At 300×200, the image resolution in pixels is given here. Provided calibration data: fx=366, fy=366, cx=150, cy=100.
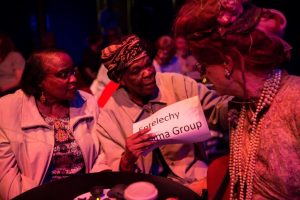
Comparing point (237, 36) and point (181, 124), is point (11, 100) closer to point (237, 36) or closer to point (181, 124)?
point (181, 124)

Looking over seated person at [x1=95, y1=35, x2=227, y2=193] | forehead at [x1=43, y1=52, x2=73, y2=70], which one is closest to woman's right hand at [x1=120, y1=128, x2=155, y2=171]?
seated person at [x1=95, y1=35, x2=227, y2=193]

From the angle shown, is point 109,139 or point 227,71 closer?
point 227,71

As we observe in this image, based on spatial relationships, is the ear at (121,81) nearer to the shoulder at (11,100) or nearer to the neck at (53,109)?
the neck at (53,109)

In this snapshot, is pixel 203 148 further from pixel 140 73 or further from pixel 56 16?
pixel 56 16

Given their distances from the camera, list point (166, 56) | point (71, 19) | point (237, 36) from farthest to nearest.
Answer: point (71, 19)
point (166, 56)
point (237, 36)

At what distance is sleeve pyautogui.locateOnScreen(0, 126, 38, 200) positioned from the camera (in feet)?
7.35

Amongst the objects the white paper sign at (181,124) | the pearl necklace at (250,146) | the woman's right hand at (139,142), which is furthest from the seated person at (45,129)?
the pearl necklace at (250,146)

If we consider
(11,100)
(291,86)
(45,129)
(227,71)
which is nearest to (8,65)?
(11,100)

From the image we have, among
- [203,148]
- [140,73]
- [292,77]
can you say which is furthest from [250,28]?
[203,148]

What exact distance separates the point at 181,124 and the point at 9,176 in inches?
44.6

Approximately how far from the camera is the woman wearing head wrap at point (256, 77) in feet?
4.32

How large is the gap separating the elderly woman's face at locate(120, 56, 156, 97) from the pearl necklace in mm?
932

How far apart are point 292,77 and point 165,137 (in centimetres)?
80

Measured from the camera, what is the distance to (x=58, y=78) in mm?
2502
